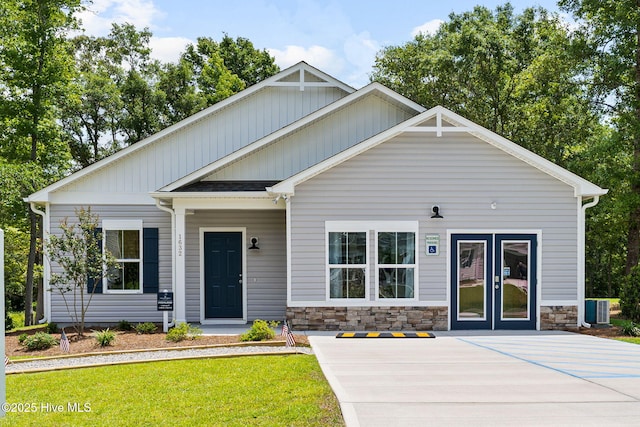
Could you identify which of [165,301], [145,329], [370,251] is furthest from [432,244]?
[145,329]

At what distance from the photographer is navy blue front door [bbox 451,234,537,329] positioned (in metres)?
12.2

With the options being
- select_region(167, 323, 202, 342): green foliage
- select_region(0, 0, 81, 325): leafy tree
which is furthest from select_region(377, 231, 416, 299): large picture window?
select_region(0, 0, 81, 325): leafy tree

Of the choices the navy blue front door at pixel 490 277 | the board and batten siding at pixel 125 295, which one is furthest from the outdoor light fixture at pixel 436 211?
the board and batten siding at pixel 125 295

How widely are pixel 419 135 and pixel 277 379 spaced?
22.3ft

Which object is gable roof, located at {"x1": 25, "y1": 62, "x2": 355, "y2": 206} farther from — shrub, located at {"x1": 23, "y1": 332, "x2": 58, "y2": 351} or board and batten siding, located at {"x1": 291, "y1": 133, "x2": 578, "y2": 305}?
shrub, located at {"x1": 23, "y1": 332, "x2": 58, "y2": 351}

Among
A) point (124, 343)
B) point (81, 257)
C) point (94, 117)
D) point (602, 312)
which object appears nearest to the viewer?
point (124, 343)

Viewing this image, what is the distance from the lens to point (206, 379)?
748cm

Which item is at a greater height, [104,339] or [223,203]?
[223,203]

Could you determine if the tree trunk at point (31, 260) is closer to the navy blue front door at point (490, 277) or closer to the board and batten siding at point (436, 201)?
the board and batten siding at point (436, 201)

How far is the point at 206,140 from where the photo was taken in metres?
14.7

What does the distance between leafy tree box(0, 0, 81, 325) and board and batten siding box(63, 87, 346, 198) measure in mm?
4623

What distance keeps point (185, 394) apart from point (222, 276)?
721 cm

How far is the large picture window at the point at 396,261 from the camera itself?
12164mm

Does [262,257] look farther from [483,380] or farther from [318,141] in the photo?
[483,380]
